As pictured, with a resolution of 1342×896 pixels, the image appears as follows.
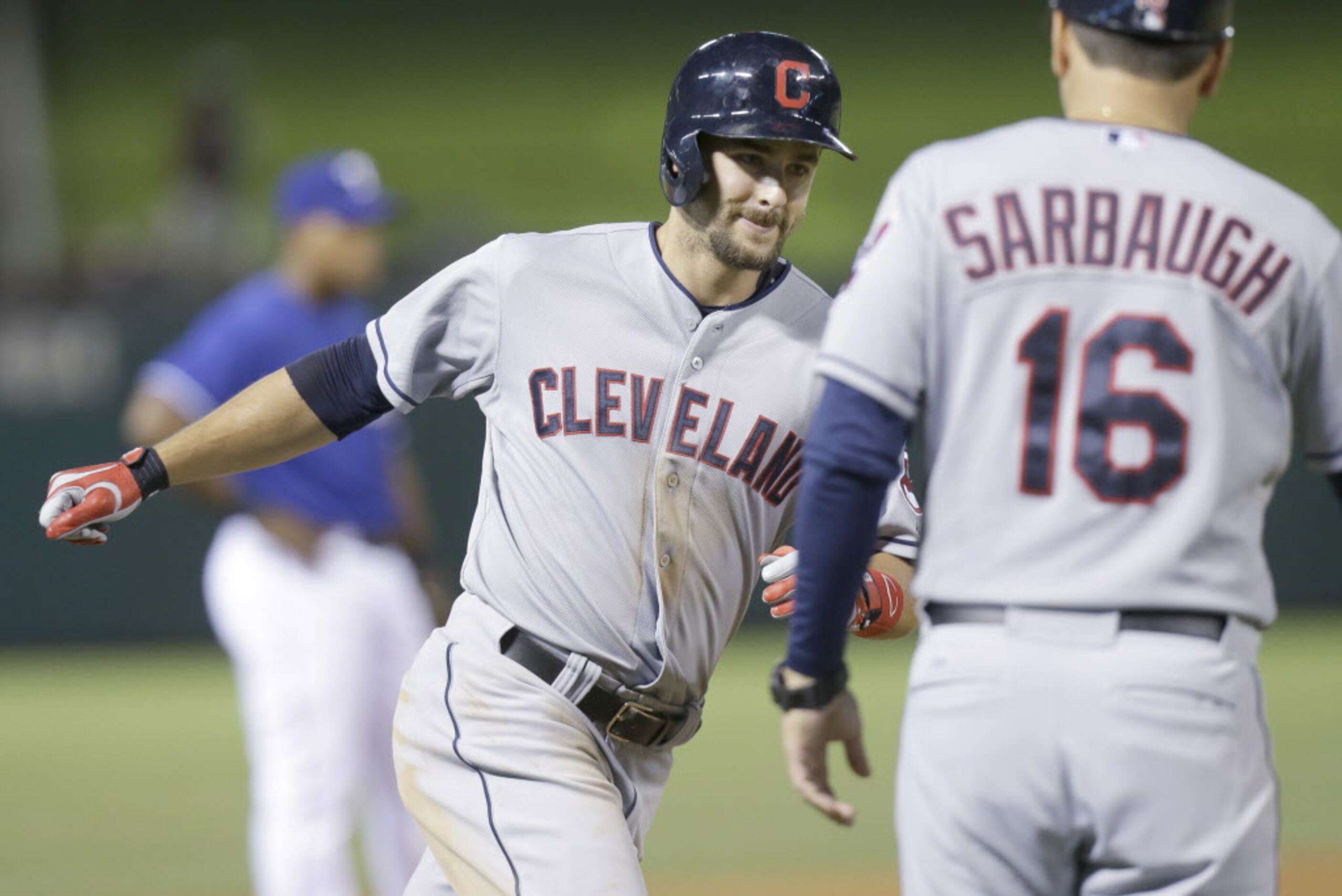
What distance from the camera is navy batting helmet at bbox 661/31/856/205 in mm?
3400

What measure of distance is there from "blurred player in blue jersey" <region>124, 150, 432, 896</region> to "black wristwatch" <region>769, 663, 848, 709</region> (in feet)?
10.6

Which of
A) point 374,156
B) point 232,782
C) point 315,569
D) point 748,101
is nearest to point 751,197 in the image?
point 748,101

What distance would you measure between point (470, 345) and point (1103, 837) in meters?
1.57

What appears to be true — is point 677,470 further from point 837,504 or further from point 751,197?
point 837,504

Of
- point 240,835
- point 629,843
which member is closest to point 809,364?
point 629,843

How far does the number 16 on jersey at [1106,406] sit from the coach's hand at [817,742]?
0.43 meters

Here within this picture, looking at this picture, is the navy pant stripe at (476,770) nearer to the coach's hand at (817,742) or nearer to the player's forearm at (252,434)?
the player's forearm at (252,434)

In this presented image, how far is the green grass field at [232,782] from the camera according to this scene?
6477 mm

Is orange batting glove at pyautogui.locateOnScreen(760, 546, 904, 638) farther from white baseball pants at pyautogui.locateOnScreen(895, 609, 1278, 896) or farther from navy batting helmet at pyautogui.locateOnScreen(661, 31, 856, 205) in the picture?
white baseball pants at pyautogui.locateOnScreen(895, 609, 1278, 896)

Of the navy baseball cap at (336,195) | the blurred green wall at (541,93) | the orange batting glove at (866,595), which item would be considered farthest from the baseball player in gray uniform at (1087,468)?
the blurred green wall at (541,93)

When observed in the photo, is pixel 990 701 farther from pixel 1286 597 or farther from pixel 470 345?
pixel 1286 597

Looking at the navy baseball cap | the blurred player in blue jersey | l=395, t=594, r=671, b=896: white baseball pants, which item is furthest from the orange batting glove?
the navy baseball cap

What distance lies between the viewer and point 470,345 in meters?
3.53

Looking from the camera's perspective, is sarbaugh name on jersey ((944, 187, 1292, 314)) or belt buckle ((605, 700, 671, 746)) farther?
belt buckle ((605, 700, 671, 746))
